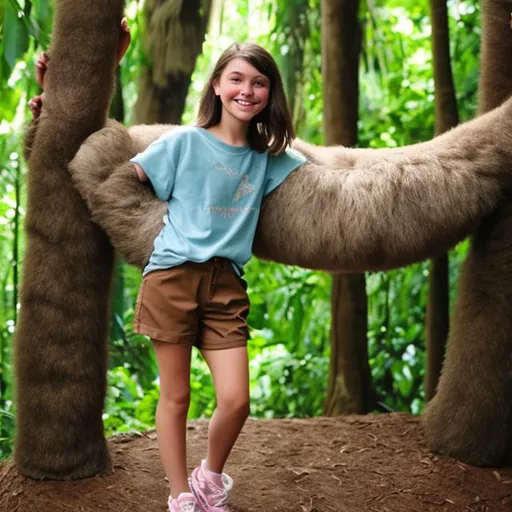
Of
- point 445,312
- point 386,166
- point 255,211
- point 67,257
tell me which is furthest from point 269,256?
point 445,312

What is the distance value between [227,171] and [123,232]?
1.56ft

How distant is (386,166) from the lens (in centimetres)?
323

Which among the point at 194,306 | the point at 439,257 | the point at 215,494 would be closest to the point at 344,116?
the point at 439,257

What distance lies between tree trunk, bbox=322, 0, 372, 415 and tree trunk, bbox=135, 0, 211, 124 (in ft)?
2.73

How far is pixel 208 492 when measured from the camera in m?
3.06

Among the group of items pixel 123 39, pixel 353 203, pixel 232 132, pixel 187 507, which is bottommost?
pixel 187 507

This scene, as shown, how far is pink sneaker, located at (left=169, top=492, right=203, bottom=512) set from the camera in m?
2.97

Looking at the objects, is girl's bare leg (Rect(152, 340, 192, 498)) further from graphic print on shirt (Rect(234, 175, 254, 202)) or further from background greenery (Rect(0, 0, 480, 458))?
background greenery (Rect(0, 0, 480, 458))

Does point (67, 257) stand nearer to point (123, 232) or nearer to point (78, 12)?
point (123, 232)

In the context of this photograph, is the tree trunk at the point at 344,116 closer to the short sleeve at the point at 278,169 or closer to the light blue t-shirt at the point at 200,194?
the short sleeve at the point at 278,169

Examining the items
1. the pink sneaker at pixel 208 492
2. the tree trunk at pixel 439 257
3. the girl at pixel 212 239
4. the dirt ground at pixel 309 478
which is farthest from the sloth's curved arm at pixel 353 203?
the tree trunk at pixel 439 257

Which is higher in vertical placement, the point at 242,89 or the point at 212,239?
the point at 242,89

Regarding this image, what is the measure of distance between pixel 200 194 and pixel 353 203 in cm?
60

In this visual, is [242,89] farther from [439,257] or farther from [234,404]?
[439,257]
